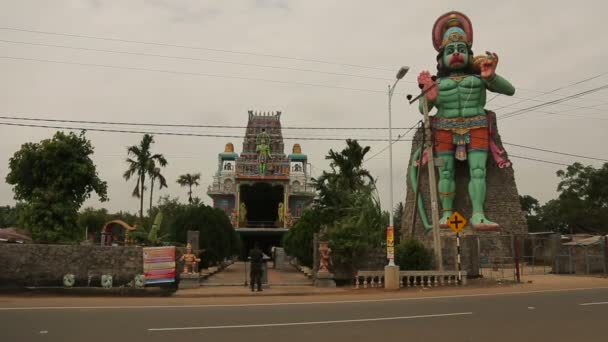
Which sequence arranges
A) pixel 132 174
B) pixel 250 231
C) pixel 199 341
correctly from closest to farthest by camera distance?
pixel 199 341
pixel 132 174
pixel 250 231

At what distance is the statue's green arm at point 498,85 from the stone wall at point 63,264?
27.5 meters

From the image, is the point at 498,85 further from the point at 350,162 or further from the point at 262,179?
the point at 262,179

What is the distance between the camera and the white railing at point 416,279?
20078 millimetres

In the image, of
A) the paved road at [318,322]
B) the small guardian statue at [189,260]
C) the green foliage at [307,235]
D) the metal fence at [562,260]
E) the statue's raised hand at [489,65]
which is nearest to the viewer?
the paved road at [318,322]

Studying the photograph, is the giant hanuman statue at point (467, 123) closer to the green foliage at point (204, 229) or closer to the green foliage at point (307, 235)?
the green foliage at point (307, 235)

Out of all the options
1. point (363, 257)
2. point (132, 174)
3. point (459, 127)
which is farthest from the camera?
point (132, 174)

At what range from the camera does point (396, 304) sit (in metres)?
13.7

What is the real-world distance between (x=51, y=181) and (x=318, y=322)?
63.5ft

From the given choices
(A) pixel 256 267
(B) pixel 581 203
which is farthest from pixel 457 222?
(B) pixel 581 203

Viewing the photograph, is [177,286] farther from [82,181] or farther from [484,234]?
[484,234]

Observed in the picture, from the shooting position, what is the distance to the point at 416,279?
20.7 metres

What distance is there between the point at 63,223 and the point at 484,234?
25.8m

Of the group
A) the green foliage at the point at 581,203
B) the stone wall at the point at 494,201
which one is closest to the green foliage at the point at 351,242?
the stone wall at the point at 494,201

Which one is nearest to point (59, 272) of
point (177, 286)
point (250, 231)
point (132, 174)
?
point (177, 286)
